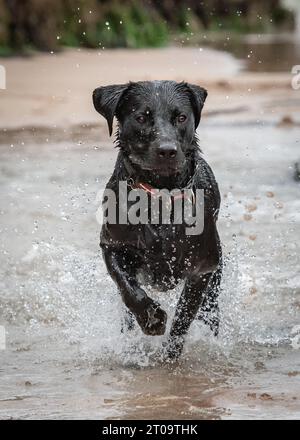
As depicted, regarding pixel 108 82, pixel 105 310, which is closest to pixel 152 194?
pixel 105 310

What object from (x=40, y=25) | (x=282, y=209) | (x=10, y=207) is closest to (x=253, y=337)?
(x=282, y=209)

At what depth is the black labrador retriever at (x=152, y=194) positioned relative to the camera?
18.3 feet

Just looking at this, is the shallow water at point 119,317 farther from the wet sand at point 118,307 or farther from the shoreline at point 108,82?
the shoreline at point 108,82

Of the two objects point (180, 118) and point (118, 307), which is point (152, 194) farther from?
point (118, 307)

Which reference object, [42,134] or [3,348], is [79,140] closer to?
[42,134]

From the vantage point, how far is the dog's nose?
5477 millimetres

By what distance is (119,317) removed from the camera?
20.6 ft

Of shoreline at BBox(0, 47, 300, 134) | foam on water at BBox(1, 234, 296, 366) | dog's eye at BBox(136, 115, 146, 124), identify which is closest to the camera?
dog's eye at BBox(136, 115, 146, 124)

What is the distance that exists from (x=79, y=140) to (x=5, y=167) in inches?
54.2

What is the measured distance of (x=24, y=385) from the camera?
5500 mm

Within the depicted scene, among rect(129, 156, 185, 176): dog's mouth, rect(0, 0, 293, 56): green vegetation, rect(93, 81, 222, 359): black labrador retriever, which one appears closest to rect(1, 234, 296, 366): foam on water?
rect(93, 81, 222, 359): black labrador retriever

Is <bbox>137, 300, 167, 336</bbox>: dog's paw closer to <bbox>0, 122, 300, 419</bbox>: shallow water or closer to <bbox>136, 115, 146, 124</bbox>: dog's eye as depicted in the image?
<bbox>0, 122, 300, 419</bbox>: shallow water
